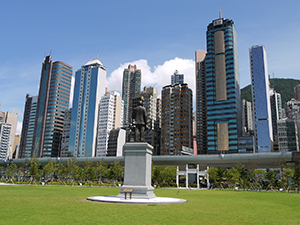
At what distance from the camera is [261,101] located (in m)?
161

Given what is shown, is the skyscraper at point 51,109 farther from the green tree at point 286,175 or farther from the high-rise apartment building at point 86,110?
the green tree at point 286,175

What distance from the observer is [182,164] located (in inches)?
3767

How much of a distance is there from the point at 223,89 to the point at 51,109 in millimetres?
114166

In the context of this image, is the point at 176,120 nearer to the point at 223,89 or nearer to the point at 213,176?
the point at 223,89

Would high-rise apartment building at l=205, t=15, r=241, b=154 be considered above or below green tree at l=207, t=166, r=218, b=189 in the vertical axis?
above

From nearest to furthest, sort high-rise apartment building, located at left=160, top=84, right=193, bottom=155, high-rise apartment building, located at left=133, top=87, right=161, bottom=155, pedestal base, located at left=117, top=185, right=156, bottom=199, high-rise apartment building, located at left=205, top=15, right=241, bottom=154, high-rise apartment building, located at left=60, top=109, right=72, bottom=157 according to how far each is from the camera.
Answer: pedestal base, located at left=117, top=185, right=156, bottom=199
high-rise apartment building, located at left=205, top=15, right=241, bottom=154
high-rise apartment building, located at left=160, top=84, right=193, bottom=155
high-rise apartment building, located at left=133, top=87, right=161, bottom=155
high-rise apartment building, located at left=60, top=109, right=72, bottom=157

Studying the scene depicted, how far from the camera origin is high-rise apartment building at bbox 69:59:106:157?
166 meters

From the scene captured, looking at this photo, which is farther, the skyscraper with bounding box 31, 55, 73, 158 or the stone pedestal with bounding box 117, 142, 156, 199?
the skyscraper with bounding box 31, 55, 73, 158

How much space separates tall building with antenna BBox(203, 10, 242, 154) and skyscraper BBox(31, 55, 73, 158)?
99.5m

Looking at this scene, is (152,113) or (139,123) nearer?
(139,123)

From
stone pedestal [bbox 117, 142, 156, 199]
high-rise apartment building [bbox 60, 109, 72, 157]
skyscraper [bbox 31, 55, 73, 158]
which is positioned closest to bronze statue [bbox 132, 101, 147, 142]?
stone pedestal [bbox 117, 142, 156, 199]

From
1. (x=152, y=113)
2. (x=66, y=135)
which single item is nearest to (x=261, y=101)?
(x=152, y=113)

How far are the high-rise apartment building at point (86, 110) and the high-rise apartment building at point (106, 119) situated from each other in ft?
9.47

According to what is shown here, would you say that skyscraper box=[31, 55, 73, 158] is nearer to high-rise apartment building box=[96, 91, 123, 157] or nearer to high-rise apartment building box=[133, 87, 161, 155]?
high-rise apartment building box=[96, 91, 123, 157]
